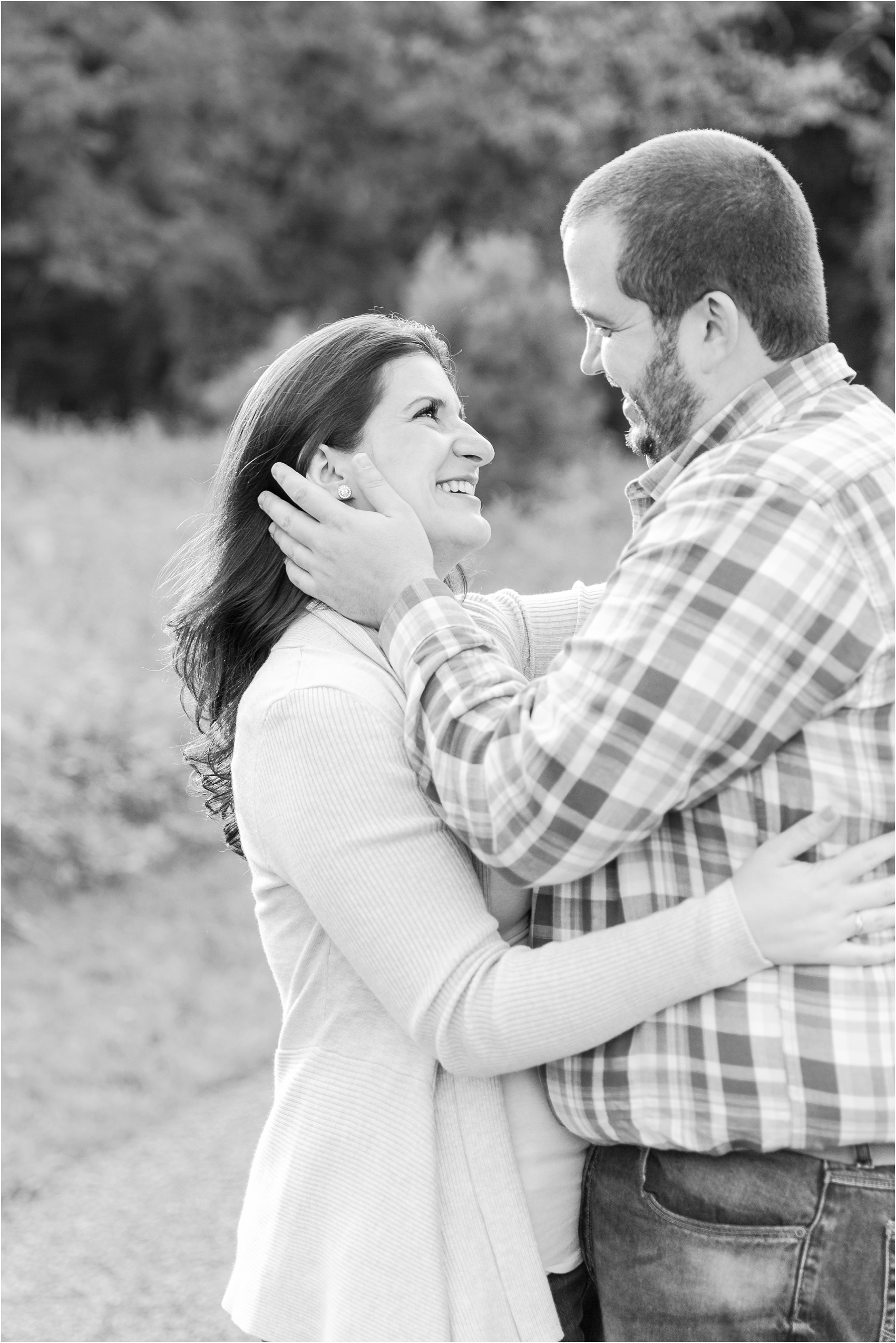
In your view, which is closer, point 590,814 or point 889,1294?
point 590,814

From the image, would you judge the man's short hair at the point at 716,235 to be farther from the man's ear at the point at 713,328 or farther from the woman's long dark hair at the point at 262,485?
the woman's long dark hair at the point at 262,485

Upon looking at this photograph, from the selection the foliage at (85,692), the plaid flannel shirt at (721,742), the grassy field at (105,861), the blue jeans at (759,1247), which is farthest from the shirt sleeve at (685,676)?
the foliage at (85,692)

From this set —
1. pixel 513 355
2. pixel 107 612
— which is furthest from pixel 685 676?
pixel 513 355

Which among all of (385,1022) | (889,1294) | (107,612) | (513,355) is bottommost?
(107,612)

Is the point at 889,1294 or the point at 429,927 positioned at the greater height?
the point at 429,927

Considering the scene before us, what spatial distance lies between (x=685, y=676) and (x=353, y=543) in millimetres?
590

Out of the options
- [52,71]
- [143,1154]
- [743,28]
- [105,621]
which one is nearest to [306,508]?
[143,1154]

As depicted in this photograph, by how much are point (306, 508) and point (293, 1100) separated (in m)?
0.85

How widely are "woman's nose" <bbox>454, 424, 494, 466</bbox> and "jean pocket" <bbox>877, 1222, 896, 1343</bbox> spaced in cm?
123

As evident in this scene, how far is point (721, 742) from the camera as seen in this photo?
164cm

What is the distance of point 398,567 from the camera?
195 cm

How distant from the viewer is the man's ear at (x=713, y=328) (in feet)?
6.00

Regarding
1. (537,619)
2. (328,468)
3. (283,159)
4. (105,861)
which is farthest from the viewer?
(283,159)

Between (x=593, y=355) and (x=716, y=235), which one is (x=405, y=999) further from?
(x=716, y=235)
